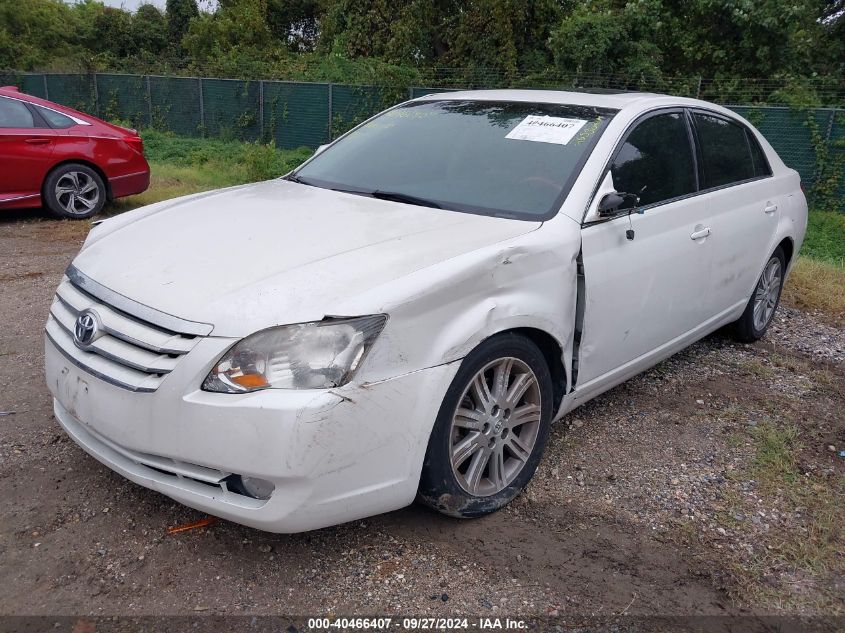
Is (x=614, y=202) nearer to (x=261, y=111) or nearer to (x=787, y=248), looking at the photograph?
(x=787, y=248)

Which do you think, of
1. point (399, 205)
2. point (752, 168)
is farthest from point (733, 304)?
point (399, 205)

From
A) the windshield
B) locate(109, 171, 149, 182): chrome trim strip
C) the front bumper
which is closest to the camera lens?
the front bumper

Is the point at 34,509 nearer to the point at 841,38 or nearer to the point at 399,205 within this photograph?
the point at 399,205

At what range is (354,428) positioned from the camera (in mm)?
2459

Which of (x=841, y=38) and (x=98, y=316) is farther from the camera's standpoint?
(x=841, y=38)

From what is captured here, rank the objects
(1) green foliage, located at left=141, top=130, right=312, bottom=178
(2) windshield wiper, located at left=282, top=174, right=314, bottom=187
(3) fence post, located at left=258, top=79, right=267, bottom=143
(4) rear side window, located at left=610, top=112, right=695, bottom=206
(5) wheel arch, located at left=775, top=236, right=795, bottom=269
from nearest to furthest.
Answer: (4) rear side window, located at left=610, top=112, right=695, bottom=206
(2) windshield wiper, located at left=282, top=174, right=314, bottom=187
(5) wheel arch, located at left=775, top=236, right=795, bottom=269
(1) green foliage, located at left=141, top=130, right=312, bottom=178
(3) fence post, located at left=258, top=79, right=267, bottom=143

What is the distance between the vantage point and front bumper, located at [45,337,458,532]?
2.39 meters

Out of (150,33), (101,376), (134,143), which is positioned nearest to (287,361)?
(101,376)

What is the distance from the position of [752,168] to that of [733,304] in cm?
90

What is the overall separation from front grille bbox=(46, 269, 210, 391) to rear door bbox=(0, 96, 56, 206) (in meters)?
5.68

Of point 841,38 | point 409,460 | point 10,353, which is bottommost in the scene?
point 10,353

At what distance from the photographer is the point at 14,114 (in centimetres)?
788

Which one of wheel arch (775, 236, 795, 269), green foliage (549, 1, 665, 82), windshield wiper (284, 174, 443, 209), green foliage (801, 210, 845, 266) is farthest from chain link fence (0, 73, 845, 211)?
windshield wiper (284, 174, 443, 209)

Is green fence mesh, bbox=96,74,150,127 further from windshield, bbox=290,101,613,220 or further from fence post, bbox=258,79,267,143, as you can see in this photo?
windshield, bbox=290,101,613,220
